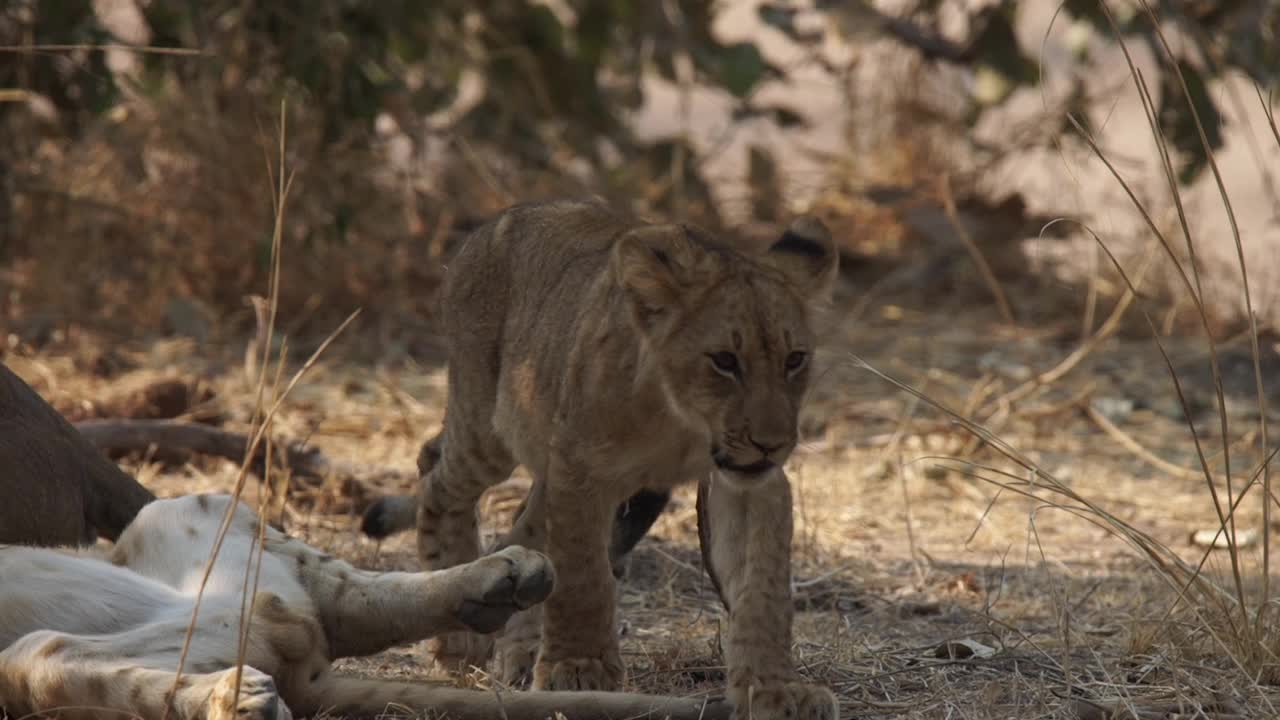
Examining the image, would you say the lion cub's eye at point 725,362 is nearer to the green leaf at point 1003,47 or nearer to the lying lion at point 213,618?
the lying lion at point 213,618

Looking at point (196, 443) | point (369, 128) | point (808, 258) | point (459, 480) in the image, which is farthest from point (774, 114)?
point (808, 258)

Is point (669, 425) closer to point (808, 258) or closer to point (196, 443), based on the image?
point (808, 258)

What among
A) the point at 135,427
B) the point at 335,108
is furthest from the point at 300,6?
the point at 135,427

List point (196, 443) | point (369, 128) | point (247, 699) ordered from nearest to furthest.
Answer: point (247, 699) → point (196, 443) → point (369, 128)

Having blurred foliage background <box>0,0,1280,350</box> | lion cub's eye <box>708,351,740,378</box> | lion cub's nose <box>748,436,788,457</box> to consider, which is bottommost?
lion cub's nose <box>748,436,788,457</box>

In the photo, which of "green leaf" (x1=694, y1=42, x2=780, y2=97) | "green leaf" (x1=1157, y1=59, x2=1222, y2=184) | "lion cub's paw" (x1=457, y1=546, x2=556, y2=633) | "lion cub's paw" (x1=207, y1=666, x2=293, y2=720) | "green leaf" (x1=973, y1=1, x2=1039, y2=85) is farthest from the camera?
"green leaf" (x1=973, y1=1, x2=1039, y2=85)

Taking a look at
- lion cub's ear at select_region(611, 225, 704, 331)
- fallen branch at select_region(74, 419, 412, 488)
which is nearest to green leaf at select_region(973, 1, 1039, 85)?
fallen branch at select_region(74, 419, 412, 488)

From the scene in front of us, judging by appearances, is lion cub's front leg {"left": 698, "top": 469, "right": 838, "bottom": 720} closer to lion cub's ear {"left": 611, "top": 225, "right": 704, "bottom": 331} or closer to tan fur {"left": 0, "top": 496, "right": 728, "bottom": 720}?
tan fur {"left": 0, "top": 496, "right": 728, "bottom": 720}

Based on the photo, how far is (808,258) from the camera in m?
4.03

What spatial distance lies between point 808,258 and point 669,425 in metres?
0.53

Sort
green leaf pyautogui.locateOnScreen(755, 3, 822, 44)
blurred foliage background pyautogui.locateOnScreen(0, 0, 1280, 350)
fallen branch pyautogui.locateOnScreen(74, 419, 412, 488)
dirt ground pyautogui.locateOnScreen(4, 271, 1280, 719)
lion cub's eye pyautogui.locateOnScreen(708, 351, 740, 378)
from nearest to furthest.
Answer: lion cub's eye pyautogui.locateOnScreen(708, 351, 740, 378) → dirt ground pyautogui.locateOnScreen(4, 271, 1280, 719) → fallen branch pyautogui.locateOnScreen(74, 419, 412, 488) → blurred foliage background pyautogui.locateOnScreen(0, 0, 1280, 350) → green leaf pyautogui.locateOnScreen(755, 3, 822, 44)

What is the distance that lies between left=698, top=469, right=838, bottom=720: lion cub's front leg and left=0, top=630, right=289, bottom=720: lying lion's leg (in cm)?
93

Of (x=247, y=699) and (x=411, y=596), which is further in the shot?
(x=411, y=596)

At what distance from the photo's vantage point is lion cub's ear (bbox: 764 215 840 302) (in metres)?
3.94
